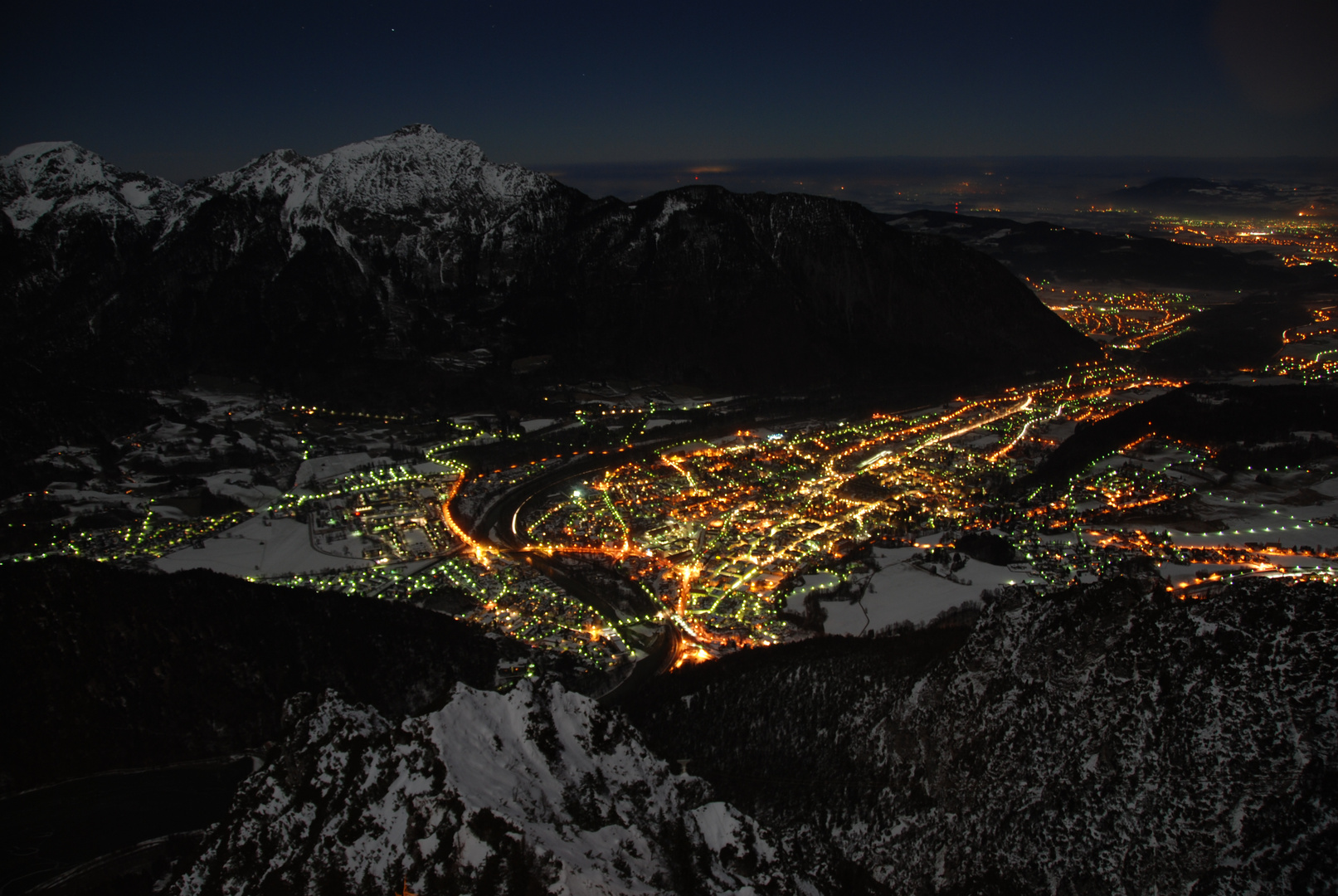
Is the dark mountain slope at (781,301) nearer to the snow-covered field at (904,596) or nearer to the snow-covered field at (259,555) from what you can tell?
the snow-covered field at (259,555)

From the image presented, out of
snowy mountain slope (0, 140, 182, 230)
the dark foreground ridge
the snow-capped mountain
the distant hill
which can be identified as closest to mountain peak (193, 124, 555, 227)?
the snow-capped mountain

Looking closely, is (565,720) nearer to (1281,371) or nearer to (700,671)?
(700,671)

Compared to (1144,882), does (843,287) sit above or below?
above

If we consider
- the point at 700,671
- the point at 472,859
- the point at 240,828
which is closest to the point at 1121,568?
the point at 700,671

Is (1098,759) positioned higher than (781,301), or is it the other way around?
(781,301)

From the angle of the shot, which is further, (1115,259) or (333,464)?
(1115,259)

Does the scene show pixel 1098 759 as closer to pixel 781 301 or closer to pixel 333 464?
pixel 333 464

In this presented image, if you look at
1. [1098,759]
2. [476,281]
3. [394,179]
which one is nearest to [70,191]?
[394,179]

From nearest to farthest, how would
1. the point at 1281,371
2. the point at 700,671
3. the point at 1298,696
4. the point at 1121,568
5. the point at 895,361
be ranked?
the point at 1298,696 → the point at 700,671 → the point at 1121,568 → the point at 1281,371 → the point at 895,361
